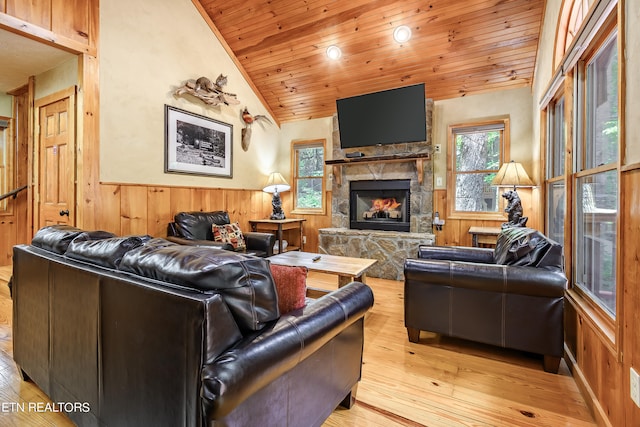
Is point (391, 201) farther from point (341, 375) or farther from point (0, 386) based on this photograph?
point (0, 386)

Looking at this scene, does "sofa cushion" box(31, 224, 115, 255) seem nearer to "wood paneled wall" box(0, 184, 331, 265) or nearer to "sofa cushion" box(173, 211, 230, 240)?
"wood paneled wall" box(0, 184, 331, 265)

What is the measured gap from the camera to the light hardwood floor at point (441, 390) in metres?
1.57

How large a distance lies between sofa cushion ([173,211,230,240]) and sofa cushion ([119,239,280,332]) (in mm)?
2692

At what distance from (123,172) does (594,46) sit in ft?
13.6

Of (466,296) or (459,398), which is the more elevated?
(466,296)

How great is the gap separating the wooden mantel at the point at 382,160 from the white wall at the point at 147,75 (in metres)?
1.71

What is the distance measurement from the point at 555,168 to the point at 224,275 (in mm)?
3295

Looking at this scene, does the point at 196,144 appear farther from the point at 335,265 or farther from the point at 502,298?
the point at 502,298

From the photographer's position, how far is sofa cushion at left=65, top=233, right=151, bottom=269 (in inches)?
50.1

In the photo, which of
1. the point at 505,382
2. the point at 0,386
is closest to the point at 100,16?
the point at 0,386

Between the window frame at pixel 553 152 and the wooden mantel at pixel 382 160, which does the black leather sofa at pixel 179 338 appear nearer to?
the window frame at pixel 553 152

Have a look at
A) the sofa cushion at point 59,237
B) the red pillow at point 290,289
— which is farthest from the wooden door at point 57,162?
the red pillow at point 290,289

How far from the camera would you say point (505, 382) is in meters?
1.89

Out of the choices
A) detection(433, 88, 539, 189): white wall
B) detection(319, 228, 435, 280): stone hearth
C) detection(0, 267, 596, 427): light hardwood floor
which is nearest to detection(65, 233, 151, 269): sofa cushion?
detection(0, 267, 596, 427): light hardwood floor
